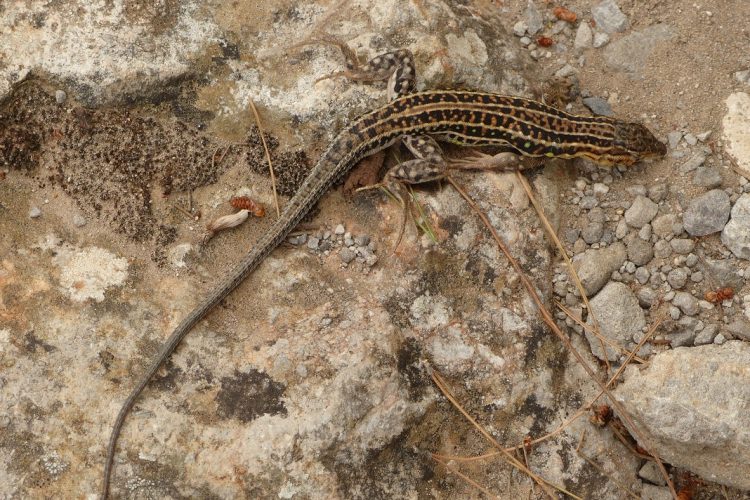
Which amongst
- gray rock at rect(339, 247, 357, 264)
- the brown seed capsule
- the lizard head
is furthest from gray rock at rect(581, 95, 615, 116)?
gray rock at rect(339, 247, 357, 264)

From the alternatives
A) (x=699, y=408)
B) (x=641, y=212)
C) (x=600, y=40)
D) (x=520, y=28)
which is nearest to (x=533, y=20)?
(x=520, y=28)

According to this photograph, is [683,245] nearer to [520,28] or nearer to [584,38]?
[584,38]

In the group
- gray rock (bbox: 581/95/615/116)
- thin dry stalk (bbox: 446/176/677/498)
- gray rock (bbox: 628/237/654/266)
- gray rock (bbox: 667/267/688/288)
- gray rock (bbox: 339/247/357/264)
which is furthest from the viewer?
gray rock (bbox: 581/95/615/116)

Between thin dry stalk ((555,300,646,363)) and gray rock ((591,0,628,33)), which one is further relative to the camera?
gray rock ((591,0,628,33))

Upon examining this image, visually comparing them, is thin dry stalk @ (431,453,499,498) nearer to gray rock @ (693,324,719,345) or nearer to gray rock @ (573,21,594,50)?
gray rock @ (693,324,719,345)

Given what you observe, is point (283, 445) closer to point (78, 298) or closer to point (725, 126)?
point (78, 298)

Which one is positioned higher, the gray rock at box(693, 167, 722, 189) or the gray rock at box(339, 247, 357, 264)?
the gray rock at box(339, 247, 357, 264)

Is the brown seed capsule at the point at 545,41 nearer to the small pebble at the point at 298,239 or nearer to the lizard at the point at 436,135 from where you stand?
the lizard at the point at 436,135
